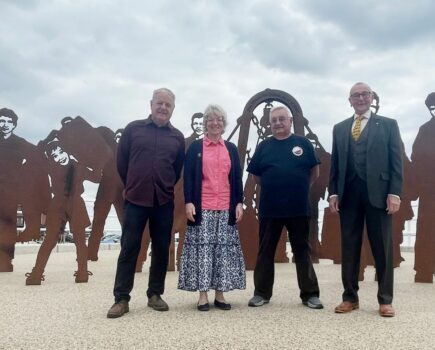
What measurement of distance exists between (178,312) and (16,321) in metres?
1.22

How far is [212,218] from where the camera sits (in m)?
4.01

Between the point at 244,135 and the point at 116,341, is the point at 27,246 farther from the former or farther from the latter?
the point at 116,341

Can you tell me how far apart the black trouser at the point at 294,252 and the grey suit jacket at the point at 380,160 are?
486 mm

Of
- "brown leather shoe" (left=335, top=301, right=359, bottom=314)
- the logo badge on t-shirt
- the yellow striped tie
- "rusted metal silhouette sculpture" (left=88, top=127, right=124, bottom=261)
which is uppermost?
the yellow striped tie

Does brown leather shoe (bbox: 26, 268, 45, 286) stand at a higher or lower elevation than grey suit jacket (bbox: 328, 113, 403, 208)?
lower

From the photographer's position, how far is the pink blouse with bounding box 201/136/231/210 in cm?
401

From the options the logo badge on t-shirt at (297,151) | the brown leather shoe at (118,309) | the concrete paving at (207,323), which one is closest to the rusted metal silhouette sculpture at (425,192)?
the concrete paving at (207,323)

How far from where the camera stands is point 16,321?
3.48m

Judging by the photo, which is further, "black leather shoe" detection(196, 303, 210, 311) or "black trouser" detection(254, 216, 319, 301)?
"black trouser" detection(254, 216, 319, 301)

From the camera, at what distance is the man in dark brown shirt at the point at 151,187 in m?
3.89

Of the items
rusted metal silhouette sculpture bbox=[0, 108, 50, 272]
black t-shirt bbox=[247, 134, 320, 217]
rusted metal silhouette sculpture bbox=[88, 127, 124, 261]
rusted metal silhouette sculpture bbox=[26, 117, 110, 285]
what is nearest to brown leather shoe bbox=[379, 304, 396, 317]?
black t-shirt bbox=[247, 134, 320, 217]

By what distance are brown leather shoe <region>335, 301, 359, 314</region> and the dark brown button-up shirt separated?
1.67m

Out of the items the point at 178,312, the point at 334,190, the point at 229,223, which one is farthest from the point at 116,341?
the point at 334,190

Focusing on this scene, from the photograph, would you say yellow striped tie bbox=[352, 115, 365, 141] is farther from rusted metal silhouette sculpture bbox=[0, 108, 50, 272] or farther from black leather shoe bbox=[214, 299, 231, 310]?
rusted metal silhouette sculpture bbox=[0, 108, 50, 272]
